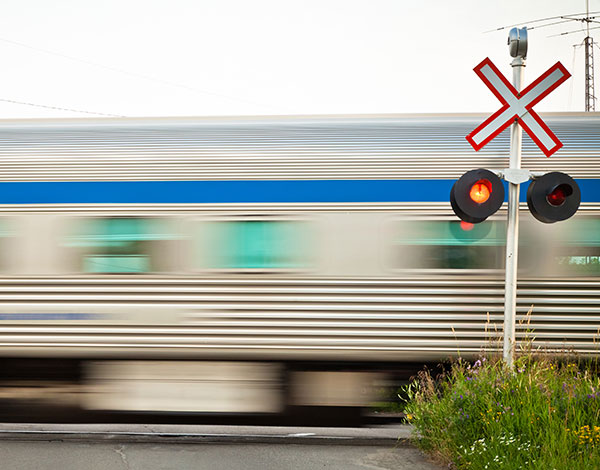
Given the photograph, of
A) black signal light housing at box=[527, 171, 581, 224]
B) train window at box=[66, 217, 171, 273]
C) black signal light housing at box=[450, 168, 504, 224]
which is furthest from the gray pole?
train window at box=[66, 217, 171, 273]

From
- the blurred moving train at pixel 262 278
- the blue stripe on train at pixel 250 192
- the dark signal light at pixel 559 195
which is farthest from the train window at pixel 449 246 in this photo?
the dark signal light at pixel 559 195

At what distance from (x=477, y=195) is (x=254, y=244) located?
2076mm

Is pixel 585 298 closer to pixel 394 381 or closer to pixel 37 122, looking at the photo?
pixel 394 381

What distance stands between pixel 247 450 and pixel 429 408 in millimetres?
1469

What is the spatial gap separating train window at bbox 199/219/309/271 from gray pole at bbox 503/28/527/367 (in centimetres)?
180

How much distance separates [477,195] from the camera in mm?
5004

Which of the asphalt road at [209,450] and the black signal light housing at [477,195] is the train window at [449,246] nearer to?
the black signal light housing at [477,195]

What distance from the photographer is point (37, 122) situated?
677 centimetres

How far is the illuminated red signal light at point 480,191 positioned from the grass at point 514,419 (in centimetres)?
133

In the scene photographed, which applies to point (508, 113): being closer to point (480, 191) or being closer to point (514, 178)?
point (514, 178)

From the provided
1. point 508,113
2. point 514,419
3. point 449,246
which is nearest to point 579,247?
point 449,246

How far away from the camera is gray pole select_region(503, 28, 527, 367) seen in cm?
516

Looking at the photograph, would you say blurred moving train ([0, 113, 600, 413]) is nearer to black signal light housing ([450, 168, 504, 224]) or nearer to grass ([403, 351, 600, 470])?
grass ([403, 351, 600, 470])

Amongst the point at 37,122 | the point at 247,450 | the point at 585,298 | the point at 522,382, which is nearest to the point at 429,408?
the point at 522,382
